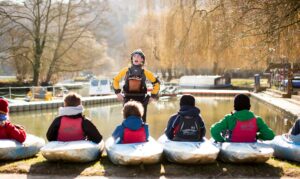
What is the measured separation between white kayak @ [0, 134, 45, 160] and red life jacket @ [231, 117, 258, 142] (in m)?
2.84

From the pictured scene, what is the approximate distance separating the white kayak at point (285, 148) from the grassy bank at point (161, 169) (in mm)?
158

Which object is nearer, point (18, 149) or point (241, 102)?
point (241, 102)

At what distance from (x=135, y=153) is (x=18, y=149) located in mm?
1783

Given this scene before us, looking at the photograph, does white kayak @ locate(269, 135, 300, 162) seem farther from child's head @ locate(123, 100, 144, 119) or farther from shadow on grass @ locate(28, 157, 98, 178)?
shadow on grass @ locate(28, 157, 98, 178)

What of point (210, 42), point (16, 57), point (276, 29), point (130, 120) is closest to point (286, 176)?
point (130, 120)

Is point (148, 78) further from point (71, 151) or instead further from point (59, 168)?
point (59, 168)

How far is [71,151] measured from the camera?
4.88 m

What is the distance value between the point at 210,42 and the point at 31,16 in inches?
622

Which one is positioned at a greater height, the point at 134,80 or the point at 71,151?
the point at 134,80

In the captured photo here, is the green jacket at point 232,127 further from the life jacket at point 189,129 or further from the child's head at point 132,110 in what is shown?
the child's head at point 132,110

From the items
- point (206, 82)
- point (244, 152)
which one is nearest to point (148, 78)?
point (244, 152)

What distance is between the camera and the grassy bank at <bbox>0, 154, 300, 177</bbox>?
474 centimetres

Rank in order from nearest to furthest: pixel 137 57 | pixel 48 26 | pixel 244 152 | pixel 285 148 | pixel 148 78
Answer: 1. pixel 244 152
2. pixel 285 148
3. pixel 137 57
4. pixel 148 78
5. pixel 48 26

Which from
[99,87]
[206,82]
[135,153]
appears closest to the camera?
[135,153]
